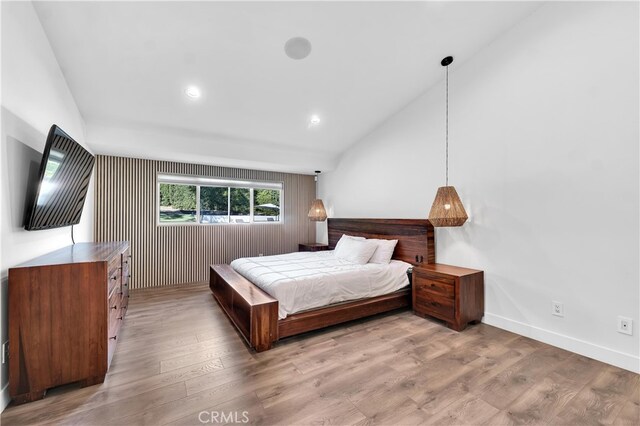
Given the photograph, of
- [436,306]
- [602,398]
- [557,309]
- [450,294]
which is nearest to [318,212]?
[436,306]

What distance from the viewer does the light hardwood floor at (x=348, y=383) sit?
1.70 meters

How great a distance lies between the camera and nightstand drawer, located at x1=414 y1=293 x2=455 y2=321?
9.89 ft

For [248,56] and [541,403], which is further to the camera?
[248,56]

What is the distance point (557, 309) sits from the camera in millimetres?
2617

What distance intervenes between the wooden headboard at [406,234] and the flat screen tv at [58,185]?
380 centimetres

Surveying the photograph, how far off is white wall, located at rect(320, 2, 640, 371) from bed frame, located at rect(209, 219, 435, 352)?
0.35 meters

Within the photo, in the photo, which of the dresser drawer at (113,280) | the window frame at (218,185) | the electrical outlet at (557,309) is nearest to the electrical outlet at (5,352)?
the dresser drawer at (113,280)

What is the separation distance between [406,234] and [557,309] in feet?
5.91

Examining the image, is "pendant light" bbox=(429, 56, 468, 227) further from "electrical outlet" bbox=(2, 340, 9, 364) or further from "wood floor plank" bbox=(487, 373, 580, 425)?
"electrical outlet" bbox=(2, 340, 9, 364)

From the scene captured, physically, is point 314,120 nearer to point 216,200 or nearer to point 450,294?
point 216,200

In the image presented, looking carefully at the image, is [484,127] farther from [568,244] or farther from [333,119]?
[333,119]

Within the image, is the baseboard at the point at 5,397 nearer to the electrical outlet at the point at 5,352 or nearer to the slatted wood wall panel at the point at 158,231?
the electrical outlet at the point at 5,352

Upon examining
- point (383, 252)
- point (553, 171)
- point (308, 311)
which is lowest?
point (308, 311)

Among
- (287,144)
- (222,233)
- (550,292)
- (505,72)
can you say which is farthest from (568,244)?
(222,233)
